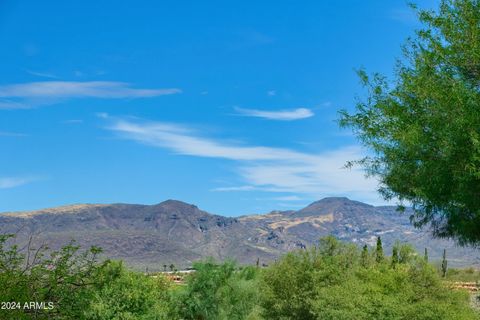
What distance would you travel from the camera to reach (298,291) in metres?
44.3

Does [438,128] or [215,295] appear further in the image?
[215,295]

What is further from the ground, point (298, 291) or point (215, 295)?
point (298, 291)

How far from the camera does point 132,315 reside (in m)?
32.5

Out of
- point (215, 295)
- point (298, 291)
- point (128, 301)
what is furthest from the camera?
point (215, 295)

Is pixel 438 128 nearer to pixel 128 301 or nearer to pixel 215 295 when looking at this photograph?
pixel 128 301

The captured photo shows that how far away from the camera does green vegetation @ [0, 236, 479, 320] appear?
108ft

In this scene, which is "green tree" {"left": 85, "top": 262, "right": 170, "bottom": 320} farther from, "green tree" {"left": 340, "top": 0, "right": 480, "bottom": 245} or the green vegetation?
"green tree" {"left": 340, "top": 0, "right": 480, "bottom": 245}

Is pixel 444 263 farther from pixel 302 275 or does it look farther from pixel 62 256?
pixel 62 256

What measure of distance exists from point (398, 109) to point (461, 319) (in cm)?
1363

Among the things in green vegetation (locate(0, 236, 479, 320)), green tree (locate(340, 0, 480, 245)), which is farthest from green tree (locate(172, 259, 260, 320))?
green tree (locate(340, 0, 480, 245))

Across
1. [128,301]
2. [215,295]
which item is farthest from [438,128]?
[215,295]

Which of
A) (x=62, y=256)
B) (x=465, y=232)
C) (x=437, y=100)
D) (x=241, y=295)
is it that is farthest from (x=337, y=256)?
(x=62, y=256)

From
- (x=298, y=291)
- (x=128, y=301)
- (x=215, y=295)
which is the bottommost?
(x=215, y=295)

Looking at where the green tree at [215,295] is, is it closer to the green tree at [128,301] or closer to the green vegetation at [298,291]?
the green vegetation at [298,291]
